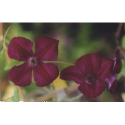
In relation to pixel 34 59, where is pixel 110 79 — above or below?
below

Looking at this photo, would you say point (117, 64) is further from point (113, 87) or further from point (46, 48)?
point (46, 48)

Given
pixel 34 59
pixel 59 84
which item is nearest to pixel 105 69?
pixel 59 84

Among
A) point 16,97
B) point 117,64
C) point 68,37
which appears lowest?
point 16,97

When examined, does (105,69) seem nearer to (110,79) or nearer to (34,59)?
(110,79)
